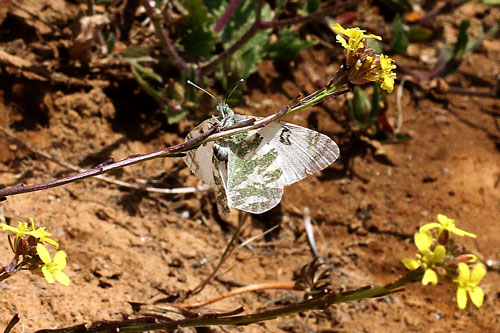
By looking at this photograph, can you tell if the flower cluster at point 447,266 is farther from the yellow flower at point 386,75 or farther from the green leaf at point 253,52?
the green leaf at point 253,52

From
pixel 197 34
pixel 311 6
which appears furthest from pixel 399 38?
pixel 197 34

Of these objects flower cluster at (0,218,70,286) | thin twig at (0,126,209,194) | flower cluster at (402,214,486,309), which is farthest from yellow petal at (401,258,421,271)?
thin twig at (0,126,209,194)

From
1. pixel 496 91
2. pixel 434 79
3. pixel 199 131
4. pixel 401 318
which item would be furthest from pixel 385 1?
pixel 199 131

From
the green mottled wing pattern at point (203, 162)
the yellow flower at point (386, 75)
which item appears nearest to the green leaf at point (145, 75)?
the green mottled wing pattern at point (203, 162)

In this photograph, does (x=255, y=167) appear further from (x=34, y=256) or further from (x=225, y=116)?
(x=34, y=256)

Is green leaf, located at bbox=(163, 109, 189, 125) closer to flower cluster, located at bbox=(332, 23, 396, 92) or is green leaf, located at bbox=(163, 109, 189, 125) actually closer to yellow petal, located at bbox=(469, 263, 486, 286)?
flower cluster, located at bbox=(332, 23, 396, 92)
